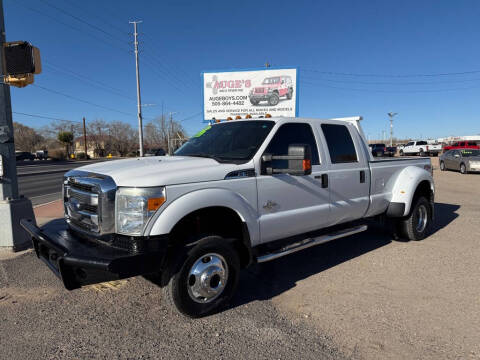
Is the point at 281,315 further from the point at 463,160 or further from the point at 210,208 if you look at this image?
the point at 463,160

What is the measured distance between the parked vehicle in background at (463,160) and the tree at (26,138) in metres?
88.7

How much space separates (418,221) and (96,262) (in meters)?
5.19

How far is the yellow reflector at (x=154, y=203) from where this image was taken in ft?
8.96

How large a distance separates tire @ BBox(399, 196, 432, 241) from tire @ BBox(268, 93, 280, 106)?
11790mm

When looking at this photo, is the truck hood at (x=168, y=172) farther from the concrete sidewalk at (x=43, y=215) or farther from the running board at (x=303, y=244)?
the concrete sidewalk at (x=43, y=215)

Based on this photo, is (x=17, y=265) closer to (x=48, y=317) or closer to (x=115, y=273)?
(x=48, y=317)

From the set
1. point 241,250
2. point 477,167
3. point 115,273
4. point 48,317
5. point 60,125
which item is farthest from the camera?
point 60,125

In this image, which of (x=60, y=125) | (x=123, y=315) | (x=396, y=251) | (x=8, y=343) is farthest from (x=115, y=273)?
(x=60, y=125)

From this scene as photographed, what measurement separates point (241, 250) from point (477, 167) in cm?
1884

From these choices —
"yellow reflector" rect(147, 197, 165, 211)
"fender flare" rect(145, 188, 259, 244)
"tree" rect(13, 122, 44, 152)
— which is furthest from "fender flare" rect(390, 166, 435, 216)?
"tree" rect(13, 122, 44, 152)

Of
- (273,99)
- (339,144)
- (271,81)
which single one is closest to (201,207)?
(339,144)

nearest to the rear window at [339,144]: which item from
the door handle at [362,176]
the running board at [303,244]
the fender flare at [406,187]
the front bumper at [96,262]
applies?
the door handle at [362,176]

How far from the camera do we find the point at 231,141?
3.90 m

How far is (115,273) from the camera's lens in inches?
101
